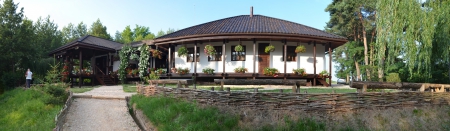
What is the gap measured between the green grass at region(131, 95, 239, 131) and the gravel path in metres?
0.65

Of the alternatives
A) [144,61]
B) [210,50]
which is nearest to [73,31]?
[144,61]

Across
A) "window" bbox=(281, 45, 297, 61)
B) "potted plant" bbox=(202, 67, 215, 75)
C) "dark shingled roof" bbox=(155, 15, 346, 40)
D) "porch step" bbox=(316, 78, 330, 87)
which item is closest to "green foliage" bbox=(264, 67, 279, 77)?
"window" bbox=(281, 45, 297, 61)

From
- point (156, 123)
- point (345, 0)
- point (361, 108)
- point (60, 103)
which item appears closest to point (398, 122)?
point (361, 108)

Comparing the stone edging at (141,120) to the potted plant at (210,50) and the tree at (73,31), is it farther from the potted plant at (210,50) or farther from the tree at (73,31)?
the tree at (73,31)

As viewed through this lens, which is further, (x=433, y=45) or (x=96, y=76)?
(x=96, y=76)

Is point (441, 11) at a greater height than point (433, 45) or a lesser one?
greater

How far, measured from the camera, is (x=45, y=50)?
31969 mm

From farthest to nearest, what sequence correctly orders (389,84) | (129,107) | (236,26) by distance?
(236,26)
(129,107)
(389,84)

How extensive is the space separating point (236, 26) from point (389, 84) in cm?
1061

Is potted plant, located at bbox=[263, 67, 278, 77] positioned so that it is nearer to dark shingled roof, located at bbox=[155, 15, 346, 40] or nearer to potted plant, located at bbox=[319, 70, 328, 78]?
dark shingled roof, located at bbox=[155, 15, 346, 40]

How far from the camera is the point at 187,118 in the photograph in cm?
660

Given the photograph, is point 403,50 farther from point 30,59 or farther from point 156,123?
point 30,59

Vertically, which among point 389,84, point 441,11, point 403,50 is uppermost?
point 441,11

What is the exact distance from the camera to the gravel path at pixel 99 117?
7.14 m
